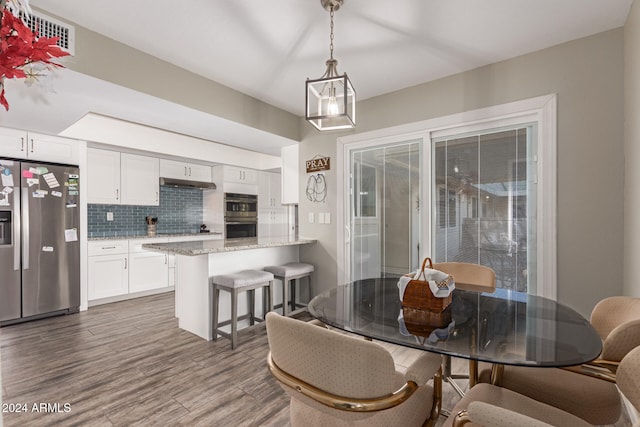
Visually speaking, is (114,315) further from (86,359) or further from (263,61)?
(263,61)

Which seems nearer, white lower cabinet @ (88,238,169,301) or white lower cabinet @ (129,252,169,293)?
white lower cabinet @ (88,238,169,301)

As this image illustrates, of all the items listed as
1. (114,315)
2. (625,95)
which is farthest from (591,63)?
(114,315)

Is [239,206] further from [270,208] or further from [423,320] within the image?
[423,320]

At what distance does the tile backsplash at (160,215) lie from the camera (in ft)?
15.5

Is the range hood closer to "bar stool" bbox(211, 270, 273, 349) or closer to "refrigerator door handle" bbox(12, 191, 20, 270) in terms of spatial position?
"refrigerator door handle" bbox(12, 191, 20, 270)

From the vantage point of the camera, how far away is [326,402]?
3.29 feet

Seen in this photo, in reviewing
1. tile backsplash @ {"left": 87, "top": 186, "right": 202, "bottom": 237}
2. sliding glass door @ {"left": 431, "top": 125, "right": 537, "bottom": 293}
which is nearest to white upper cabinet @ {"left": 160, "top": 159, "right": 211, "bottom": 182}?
tile backsplash @ {"left": 87, "top": 186, "right": 202, "bottom": 237}

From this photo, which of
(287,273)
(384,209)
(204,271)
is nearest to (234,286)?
(204,271)

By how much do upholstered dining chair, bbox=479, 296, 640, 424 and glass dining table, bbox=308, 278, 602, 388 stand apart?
10 cm

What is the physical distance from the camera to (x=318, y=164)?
12.6 feet

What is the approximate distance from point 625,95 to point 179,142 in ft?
16.6

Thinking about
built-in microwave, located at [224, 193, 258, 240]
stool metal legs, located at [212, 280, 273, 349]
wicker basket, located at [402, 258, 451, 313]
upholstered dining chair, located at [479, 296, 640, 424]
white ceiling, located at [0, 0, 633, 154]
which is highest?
white ceiling, located at [0, 0, 633, 154]

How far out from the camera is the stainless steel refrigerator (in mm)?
3342

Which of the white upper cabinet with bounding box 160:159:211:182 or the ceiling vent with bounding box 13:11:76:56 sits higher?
the ceiling vent with bounding box 13:11:76:56
